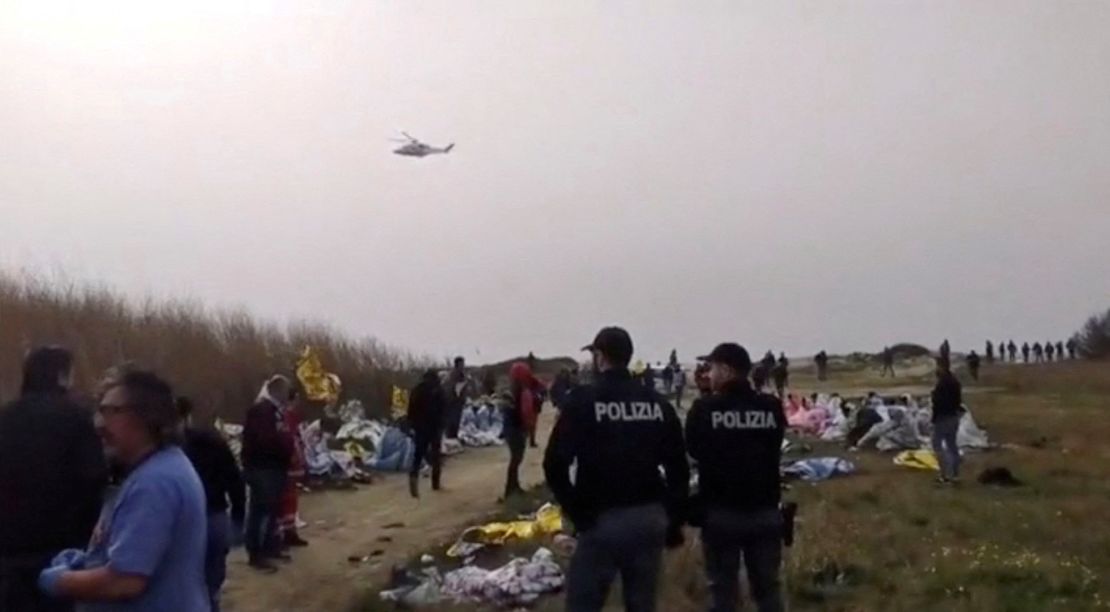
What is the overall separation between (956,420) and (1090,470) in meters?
3.42

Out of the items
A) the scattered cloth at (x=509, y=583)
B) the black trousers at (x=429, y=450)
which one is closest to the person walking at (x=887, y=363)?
the black trousers at (x=429, y=450)

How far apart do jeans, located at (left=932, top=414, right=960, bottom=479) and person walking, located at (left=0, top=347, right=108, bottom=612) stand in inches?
621

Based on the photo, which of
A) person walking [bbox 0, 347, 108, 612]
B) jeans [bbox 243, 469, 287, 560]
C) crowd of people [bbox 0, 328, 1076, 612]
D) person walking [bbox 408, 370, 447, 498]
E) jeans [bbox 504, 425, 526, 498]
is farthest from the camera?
person walking [bbox 408, 370, 447, 498]

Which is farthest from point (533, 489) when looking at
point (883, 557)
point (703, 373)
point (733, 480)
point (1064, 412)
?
point (1064, 412)

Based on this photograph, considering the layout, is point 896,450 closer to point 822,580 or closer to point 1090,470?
point 1090,470

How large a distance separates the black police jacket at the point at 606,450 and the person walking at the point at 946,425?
1433cm

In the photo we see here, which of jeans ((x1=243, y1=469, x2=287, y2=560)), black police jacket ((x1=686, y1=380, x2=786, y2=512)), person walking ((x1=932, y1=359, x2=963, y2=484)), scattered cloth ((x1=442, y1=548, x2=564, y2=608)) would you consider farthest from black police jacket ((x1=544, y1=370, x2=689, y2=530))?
person walking ((x1=932, y1=359, x2=963, y2=484))

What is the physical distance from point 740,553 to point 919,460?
16235 millimetres

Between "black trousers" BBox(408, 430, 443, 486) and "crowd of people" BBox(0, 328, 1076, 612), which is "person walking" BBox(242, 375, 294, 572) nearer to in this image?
"crowd of people" BBox(0, 328, 1076, 612)

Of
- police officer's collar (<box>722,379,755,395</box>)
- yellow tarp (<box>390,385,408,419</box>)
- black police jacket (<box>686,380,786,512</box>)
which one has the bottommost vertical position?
black police jacket (<box>686,380,786,512</box>)

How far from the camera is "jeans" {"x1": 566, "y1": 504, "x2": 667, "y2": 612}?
296 inches

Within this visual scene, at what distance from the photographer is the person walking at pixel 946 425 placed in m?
21.1

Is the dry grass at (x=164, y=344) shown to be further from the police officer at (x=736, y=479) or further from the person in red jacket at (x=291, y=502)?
the police officer at (x=736, y=479)

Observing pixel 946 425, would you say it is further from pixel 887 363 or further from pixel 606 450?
pixel 887 363
